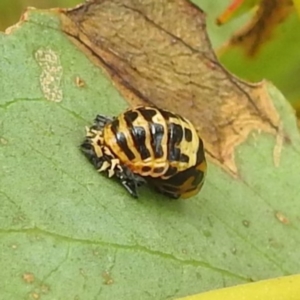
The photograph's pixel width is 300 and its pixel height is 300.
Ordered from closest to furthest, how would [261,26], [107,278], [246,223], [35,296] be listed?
1. [35,296]
2. [107,278]
3. [246,223]
4. [261,26]

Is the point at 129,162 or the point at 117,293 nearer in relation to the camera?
the point at 117,293

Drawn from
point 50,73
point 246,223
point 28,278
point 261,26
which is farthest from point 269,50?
point 28,278

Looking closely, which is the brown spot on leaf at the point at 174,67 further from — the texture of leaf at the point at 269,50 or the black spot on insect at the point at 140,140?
the texture of leaf at the point at 269,50

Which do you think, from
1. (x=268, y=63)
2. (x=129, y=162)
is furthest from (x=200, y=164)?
(x=268, y=63)

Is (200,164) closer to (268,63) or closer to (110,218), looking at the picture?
(110,218)

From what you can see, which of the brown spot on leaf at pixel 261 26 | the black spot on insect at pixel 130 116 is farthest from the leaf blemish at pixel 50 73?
the brown spot on leaf at pixel 261 26

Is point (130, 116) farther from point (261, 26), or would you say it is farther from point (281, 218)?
point (261, 26)
